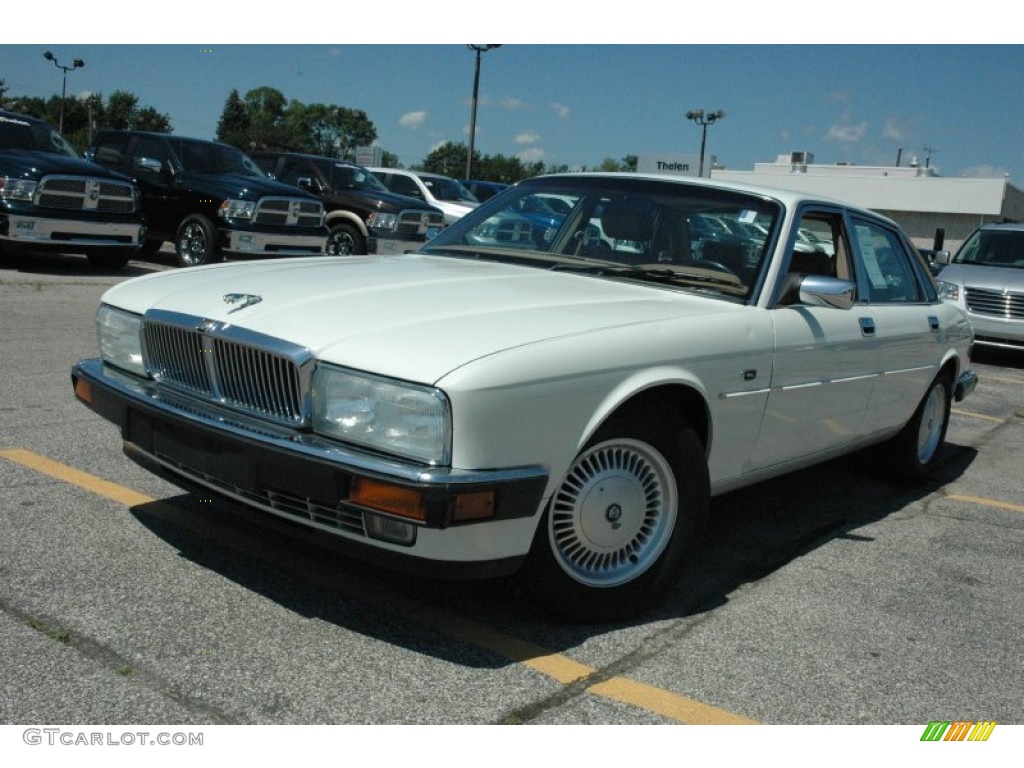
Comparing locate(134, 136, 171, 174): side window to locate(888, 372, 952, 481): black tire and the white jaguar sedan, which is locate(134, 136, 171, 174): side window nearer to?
the white jaguar sedan

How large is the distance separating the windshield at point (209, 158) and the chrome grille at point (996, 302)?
9534mm

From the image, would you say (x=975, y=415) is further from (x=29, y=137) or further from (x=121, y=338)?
(x=29, y=137)

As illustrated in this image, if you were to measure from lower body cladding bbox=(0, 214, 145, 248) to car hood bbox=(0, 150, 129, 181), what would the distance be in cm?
56

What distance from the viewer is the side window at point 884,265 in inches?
198

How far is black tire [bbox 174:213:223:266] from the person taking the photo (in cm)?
1344

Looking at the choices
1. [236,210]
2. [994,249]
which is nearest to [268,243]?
[236,210]

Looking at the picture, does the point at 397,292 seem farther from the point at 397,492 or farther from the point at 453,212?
the point at 453,212

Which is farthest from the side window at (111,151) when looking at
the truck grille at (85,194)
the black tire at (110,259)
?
the truck grille at (85,194)

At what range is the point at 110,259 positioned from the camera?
1366 centimetres

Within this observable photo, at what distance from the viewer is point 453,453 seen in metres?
2.84

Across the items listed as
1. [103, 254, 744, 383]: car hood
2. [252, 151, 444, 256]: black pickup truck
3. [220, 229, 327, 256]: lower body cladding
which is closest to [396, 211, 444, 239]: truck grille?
[252, 151, 444, 256]: black pickup truck

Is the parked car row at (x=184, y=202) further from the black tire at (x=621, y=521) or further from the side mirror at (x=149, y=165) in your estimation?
the black tire at (x=621, y=521)

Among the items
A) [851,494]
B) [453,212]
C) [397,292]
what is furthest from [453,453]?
[453,212]

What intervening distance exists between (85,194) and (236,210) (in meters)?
1.87
